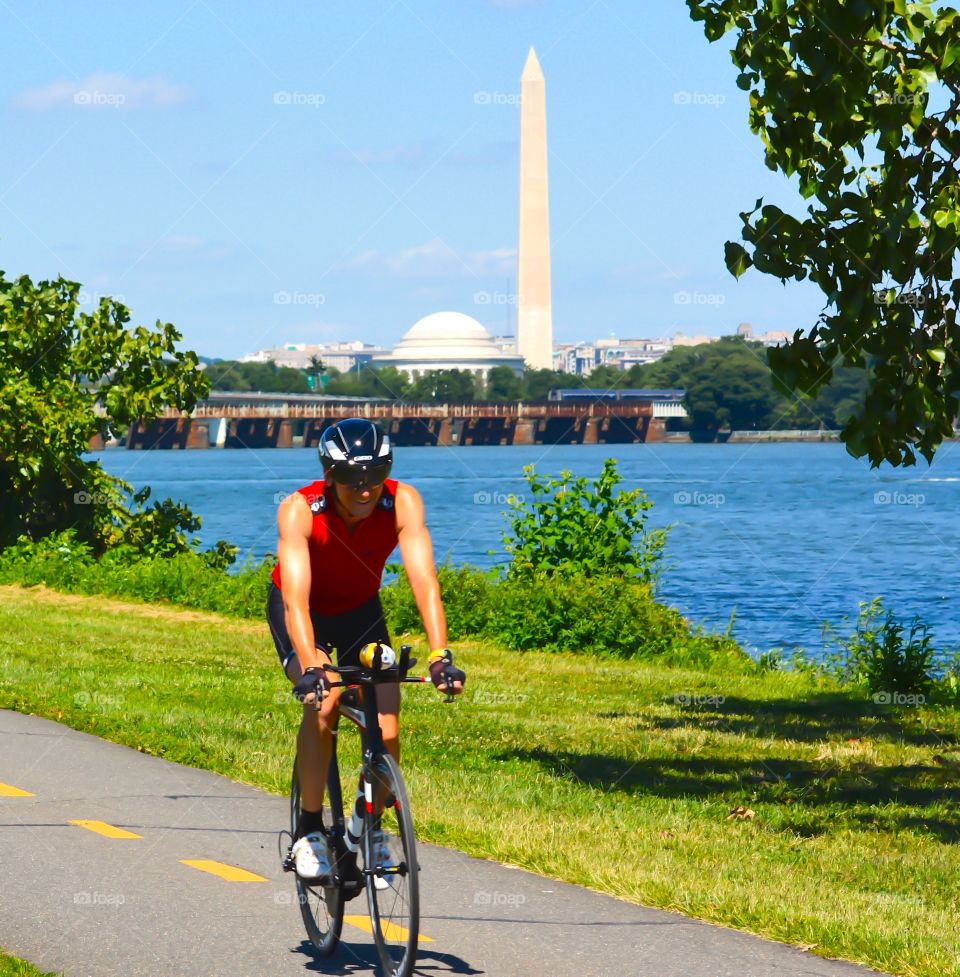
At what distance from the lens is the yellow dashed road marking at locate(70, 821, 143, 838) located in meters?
7.61

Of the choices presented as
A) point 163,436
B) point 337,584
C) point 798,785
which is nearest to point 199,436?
point 163,436

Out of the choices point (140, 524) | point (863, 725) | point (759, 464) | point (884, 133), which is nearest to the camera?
point (884, 133)

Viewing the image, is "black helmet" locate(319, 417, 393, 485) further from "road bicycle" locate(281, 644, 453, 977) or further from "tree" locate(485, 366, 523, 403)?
"tree" locate(485, 366, 523, 403)

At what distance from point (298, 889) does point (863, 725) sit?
7445mm

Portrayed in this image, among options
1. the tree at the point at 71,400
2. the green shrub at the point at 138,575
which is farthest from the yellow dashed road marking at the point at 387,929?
the tree at the point at 71,400

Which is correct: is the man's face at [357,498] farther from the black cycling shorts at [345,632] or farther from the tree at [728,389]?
the tree at [728,389]

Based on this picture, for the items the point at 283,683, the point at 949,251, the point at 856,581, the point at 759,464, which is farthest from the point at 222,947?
the point at 759,464

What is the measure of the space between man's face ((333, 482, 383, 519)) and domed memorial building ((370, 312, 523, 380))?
15089cm

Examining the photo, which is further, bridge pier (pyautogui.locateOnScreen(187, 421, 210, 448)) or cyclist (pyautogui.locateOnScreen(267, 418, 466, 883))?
bridge pier (pyautogui.locateOnScreen(187, 421, 210, 448))

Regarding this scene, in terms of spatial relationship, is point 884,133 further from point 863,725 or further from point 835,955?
point 863,725

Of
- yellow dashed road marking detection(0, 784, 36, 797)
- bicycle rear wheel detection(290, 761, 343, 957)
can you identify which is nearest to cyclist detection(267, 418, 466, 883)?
bicycle rear wheel detection(290, 761, 343, 957)

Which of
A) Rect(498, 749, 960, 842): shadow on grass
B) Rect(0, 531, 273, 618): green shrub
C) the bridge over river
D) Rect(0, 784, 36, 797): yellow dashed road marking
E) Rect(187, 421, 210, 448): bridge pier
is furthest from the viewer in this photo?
Rect(187, 421, 210, 448): bridge pier

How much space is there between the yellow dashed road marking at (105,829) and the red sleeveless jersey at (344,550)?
2361mm

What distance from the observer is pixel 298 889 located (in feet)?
19.8
